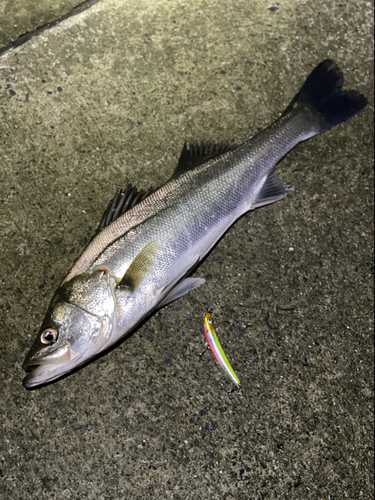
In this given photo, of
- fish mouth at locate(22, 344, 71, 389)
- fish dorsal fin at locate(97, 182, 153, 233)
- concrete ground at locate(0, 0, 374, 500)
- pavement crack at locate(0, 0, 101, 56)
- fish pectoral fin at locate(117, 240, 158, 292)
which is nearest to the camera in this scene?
fish mouth at locate(22, 344, 71, 389)

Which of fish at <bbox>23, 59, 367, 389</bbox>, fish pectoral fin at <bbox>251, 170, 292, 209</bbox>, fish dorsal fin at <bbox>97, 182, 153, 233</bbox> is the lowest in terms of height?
fish pectoral fin at <bbox>251, 170, 292, 209</bbox>

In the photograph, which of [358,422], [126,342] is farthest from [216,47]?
[358,422]

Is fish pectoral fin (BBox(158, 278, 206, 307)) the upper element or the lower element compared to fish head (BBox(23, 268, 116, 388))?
lower

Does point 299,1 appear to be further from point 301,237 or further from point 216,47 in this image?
point 301,237

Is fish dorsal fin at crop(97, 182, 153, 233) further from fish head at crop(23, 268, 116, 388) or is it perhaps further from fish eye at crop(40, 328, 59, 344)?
fish eye at crop(40, 328, 59, 344)

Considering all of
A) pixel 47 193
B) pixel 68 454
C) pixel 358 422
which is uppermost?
pixel 47 193

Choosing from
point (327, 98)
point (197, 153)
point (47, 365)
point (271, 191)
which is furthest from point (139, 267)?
point (327, 98)

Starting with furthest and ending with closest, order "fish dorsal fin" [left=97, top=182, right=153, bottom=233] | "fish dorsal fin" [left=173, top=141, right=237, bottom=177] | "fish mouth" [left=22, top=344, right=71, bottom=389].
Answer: "fish dorsal fin" [left=173, top=141, right=237, bottom=177] < "fish dorsal fin" [left=97, top=182, right=153, bottom=233] < "fish mouth" [left=22, top=344, right=71, bottom=389]

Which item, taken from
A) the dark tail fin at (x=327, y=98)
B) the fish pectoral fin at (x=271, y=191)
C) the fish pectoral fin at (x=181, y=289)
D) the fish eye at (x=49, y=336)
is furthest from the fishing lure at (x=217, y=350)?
the dark tail fin at (x=327, y=98)

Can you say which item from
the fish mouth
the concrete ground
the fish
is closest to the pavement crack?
the concrete ground
